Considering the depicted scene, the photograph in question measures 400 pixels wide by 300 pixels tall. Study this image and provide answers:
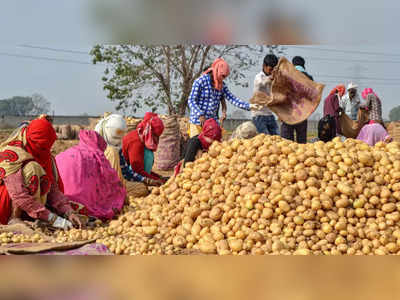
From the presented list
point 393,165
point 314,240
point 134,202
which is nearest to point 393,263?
point 314,240

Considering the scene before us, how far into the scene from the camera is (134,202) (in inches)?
160

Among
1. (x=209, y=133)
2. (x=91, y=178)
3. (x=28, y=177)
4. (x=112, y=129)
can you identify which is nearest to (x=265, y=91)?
(x=209, y=133)

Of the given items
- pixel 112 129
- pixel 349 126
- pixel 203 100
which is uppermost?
pixel 203 100

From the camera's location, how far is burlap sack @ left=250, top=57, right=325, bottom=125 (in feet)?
14.5

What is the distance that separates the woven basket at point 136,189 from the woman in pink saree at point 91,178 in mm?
502

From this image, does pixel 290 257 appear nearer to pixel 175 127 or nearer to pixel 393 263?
pixel 393 263

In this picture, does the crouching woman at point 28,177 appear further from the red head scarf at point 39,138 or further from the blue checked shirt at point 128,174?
the blue checked shirt at point 128,174

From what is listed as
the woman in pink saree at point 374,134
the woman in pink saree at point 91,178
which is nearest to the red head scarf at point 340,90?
the woman in pink saree at point 374,134

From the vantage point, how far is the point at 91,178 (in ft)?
11.7

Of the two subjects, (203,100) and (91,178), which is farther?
(203,100)

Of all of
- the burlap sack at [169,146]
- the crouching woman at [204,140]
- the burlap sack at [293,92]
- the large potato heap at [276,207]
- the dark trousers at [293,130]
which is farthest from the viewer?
the burlap sack at [169,146]

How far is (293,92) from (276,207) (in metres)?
1.98

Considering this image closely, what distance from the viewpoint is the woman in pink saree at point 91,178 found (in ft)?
11.5

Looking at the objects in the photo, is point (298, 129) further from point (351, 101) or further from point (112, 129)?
point (112, 129)
